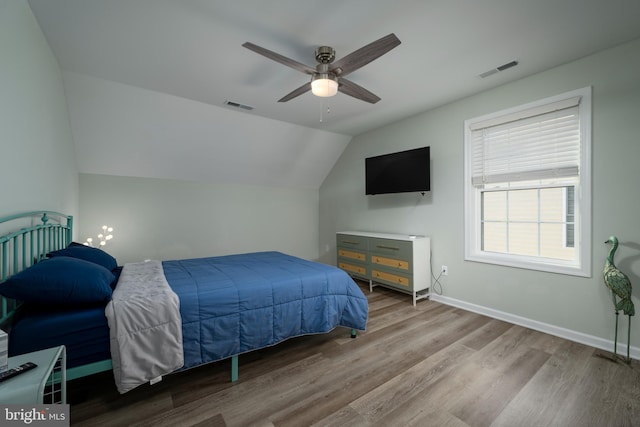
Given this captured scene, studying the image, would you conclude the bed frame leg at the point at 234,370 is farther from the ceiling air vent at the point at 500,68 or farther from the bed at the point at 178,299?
the ceiling air vent at the point at 500,68

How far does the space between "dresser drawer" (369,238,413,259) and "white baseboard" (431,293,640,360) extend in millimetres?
779

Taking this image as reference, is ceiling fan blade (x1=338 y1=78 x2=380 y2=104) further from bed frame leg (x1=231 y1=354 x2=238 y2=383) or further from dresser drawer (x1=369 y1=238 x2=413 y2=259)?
bed frame leg (x1=231 y1=354 x2=238 y2=383)

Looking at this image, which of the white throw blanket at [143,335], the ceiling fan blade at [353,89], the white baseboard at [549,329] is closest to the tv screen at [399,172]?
the ceiling fan blade at [353,89]

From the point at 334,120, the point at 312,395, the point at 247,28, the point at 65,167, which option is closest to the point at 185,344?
the point at 312,395

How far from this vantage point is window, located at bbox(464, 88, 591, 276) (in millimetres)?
2531

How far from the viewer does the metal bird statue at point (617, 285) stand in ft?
6.89

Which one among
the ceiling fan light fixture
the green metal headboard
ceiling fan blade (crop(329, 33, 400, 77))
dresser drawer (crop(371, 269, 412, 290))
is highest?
ceiling fan blade (crop(329, 33, 400, 77))

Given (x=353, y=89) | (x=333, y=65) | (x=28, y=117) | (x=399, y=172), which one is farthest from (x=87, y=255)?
(x=399, y=172)

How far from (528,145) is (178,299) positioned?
3520 millimetres

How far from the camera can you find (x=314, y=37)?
213 cm

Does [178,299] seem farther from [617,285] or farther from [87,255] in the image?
[617,285]

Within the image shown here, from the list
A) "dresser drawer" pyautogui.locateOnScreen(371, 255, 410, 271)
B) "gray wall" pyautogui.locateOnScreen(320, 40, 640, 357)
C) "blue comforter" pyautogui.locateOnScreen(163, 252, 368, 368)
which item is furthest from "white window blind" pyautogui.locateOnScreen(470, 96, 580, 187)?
"blue comforter" pyautogui.locateOnScreen(163, 252, 368, 368)

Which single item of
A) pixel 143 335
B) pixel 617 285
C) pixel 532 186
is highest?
pixel 532 186

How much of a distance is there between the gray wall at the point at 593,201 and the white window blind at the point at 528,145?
0.15 meters
